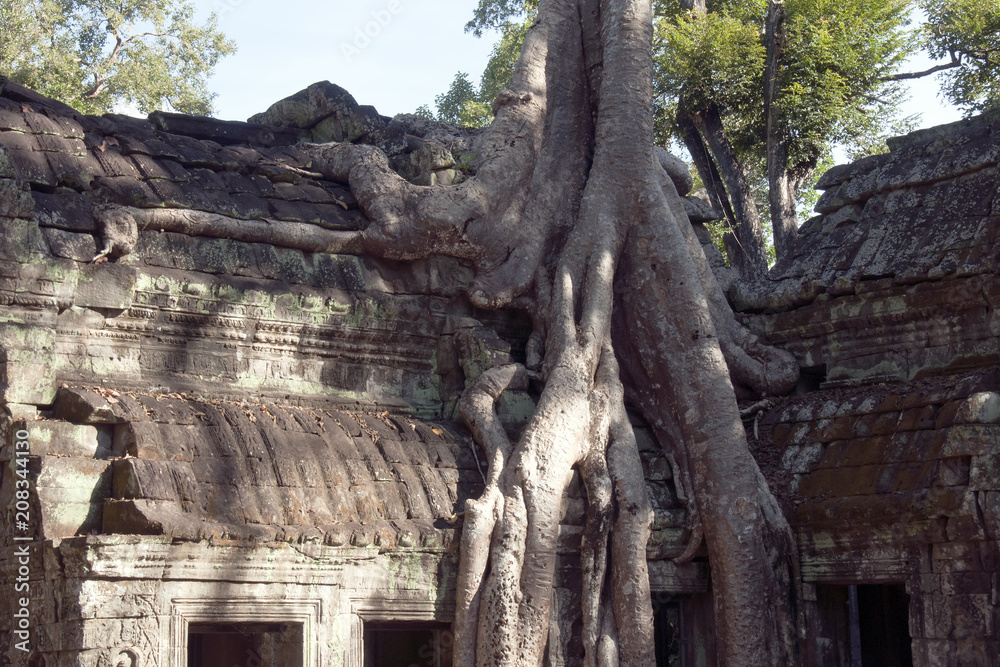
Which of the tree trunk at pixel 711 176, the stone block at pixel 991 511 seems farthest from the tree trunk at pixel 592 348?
the tree trunk at pixel 711 176

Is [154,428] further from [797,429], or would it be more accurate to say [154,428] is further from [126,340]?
[797,429]

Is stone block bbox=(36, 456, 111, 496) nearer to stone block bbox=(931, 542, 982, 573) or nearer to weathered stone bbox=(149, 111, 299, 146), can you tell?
weathered stone bbox=(149, 111, 299, 146)

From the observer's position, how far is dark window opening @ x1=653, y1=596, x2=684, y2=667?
8.47 m

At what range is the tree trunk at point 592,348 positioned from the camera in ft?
23.7

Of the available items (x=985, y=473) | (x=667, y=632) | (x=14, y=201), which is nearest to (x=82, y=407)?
(x=14, y=201)

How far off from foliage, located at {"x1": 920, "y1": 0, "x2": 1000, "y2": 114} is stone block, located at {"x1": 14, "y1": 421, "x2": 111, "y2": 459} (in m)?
12.9

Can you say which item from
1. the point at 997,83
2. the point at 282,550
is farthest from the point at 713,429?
the point at 997,83

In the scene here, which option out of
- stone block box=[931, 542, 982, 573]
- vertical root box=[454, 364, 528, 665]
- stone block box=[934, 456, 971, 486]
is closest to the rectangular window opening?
stone block box=[931, 542, 982, 573]

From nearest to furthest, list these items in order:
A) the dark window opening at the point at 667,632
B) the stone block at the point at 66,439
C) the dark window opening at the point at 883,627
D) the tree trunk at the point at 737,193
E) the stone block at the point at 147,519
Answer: the stone block at the point at 147,519
the stone block at the point at 66,439
the dark window opening at the point at 667,632
the dark window opening at the point at 883,627
the tree trunk at the point at 737,193

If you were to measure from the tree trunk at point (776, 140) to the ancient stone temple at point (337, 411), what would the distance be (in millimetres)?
5580

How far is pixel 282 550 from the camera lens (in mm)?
6332

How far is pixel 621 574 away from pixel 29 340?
3653 millimetres

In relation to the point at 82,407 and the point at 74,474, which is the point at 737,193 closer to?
the point at 82,407

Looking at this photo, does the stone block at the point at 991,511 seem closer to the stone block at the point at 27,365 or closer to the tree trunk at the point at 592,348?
the tree trunk at the point at 592,348
